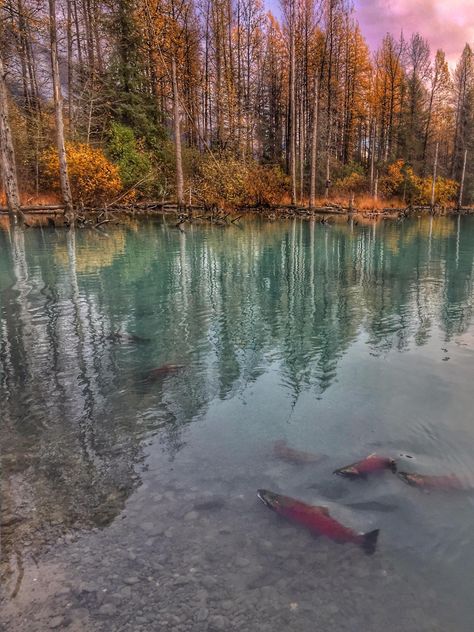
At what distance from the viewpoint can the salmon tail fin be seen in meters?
2.93

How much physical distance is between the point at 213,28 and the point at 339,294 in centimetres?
4062

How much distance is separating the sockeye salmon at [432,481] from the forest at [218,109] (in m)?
22.8

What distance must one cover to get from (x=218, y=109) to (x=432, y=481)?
38.9 meters

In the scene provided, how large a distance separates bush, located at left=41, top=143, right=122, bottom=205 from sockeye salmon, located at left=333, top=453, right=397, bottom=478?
1029 inches

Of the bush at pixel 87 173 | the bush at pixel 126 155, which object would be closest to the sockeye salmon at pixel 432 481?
the bush at pixel 87 173

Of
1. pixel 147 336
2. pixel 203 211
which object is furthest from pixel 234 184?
pixel 147 336

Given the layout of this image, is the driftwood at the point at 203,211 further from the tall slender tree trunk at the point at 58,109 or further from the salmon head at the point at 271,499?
the salmon head at the point at 271,499

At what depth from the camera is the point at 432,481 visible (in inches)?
143

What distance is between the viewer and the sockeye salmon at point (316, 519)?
300 cm

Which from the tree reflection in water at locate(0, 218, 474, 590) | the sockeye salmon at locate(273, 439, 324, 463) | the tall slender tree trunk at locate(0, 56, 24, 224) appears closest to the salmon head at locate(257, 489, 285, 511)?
the sockeye salmon at locate(273, 439, 324, 463)

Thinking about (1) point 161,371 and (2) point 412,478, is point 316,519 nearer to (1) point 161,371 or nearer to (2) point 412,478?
(2) point 412,478

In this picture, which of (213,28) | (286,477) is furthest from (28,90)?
(286,477)

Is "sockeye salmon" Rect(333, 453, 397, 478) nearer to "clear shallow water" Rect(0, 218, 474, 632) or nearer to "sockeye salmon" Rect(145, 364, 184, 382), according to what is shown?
"clear shallow water" Rect(0, 218, 474, 632)

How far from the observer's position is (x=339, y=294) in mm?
9984
